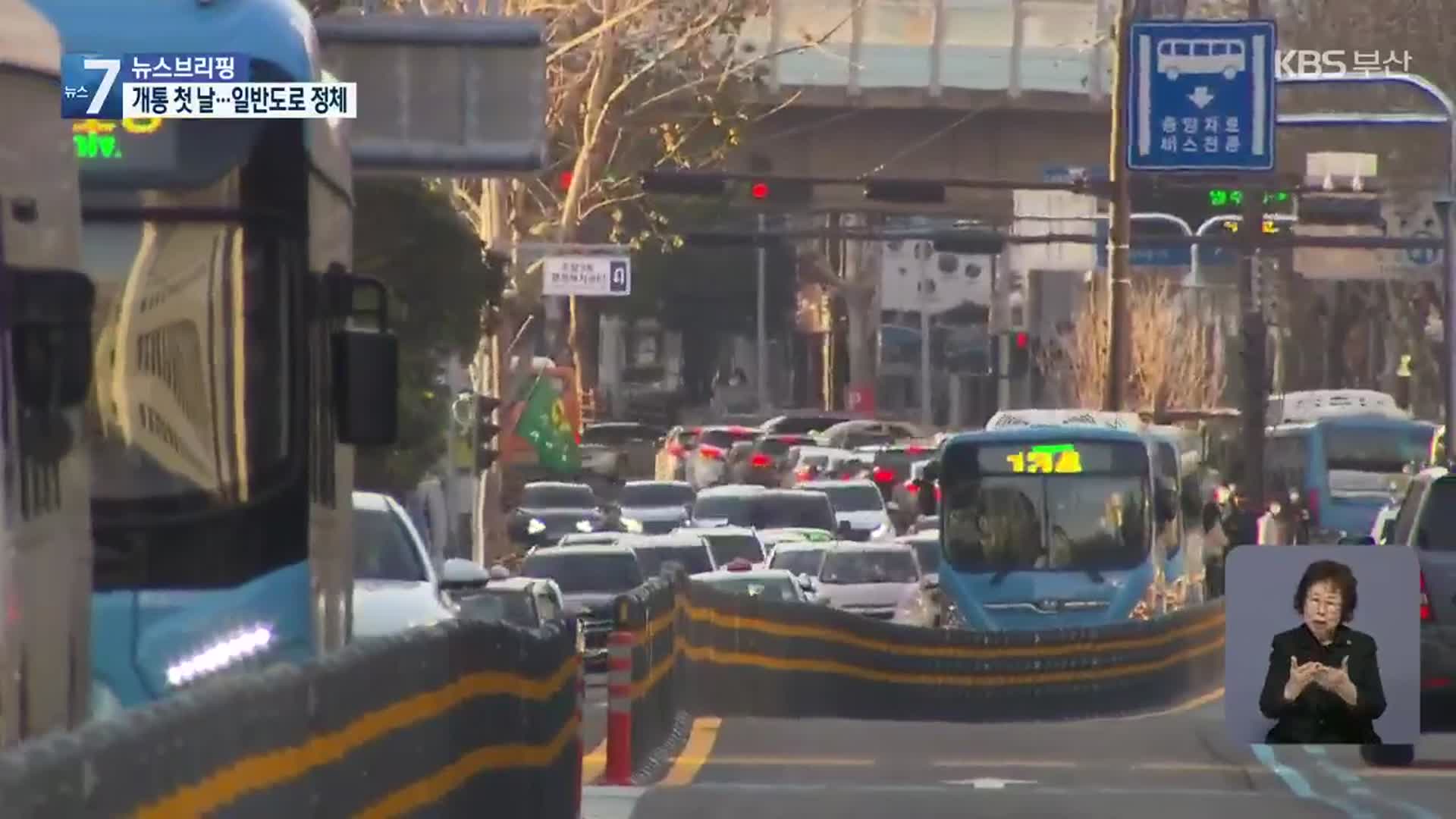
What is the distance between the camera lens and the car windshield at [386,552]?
1973cm

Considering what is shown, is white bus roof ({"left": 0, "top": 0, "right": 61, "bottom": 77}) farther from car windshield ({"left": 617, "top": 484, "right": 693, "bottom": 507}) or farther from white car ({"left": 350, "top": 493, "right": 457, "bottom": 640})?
car windshield ({"left": 617, "top": 484, "right": 693, "bottom": 507})

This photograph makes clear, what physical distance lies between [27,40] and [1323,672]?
239 inches

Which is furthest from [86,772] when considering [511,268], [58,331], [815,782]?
[511,268]

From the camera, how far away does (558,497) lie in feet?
197

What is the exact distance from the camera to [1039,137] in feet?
215

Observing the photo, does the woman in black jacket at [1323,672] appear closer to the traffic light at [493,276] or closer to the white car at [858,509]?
the traffic light at [493,276]

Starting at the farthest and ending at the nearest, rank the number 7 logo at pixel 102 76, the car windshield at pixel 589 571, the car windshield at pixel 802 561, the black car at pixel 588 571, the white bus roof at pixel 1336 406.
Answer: the white bus roof at pixel 1336 406 → the car windshield at pixel 802 561 → the car windshield at pixel 589 571 → the black car at pixel 588 571 → the number 7 logo at pixel 102 76

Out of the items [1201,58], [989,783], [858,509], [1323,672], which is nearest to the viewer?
[1323,672]

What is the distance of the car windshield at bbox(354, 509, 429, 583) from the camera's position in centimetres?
1973

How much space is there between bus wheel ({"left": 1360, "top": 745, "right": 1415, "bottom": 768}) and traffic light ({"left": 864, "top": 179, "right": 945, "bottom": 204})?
34.2 metres

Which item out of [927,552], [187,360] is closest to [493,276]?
[927,552]

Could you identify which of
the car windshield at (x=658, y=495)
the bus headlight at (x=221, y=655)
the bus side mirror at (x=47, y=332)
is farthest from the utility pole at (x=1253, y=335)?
the bus side mirror at (x=47, y=332)

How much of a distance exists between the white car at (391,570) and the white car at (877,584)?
21.2 meters

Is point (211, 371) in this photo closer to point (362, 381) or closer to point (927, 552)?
point (362, 381)
